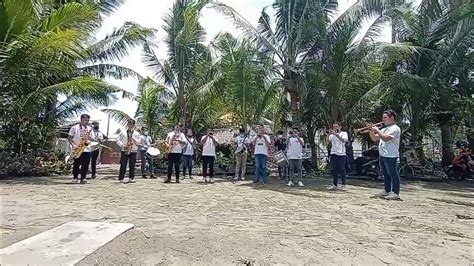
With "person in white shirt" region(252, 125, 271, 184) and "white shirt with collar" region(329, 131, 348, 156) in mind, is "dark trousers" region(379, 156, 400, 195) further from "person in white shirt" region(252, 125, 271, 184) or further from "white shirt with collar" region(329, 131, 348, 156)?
"person in white shirt" region(252, 125, 271, 184)

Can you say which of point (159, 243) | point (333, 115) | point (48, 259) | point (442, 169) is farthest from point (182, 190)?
point (442, 169)

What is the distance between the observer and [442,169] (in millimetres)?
16312

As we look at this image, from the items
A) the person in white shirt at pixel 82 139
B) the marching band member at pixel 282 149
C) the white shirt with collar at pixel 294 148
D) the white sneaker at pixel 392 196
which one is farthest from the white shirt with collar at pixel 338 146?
the person in white shirt at pixel 82 139

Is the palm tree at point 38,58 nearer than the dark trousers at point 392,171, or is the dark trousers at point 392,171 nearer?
the dark trousers at point 392,171

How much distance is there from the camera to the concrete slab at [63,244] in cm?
367

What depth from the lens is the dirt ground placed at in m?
4.15

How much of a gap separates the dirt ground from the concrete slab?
124 millimetres

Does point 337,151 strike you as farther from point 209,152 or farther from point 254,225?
point 254,225

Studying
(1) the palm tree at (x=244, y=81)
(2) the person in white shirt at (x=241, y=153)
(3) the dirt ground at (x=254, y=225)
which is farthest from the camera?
(1) the palm tree at (x=244, y=81)

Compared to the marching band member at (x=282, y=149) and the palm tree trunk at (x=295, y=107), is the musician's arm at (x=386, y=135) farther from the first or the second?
the palm tree trunk at (x=295, y=107)

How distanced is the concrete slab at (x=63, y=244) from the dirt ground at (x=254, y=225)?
12 centimetres

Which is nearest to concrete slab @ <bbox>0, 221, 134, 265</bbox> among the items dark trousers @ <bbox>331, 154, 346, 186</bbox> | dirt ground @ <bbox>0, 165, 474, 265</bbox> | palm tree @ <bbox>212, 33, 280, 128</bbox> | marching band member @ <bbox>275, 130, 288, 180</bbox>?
dirt ground @ <bbox>0, 165, 474, 265</bbox>

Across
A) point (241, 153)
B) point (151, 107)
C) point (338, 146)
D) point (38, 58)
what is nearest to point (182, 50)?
point (151, 107)

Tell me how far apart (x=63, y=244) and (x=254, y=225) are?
232 centimetres
